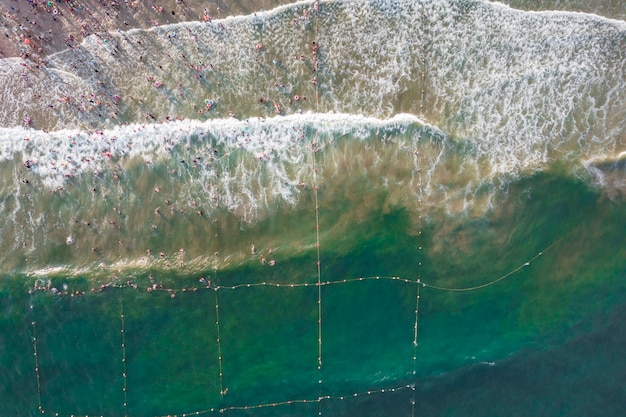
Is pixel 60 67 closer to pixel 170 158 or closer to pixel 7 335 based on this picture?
pixel 170 158

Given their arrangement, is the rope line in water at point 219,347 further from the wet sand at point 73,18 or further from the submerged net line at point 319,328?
the wet sand at point 73,18

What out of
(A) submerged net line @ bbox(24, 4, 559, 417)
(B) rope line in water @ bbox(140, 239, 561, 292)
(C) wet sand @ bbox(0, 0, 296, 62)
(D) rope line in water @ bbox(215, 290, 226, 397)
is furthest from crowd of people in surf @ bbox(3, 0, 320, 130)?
(D) rope line in water @ bbox(215, 290, 226, 397)

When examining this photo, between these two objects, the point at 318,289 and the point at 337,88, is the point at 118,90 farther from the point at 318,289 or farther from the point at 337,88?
the point at 318,289

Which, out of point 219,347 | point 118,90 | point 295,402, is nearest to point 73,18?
point 118,90

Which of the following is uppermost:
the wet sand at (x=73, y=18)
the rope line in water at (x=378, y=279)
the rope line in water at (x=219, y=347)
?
the wet sand at (x=73, y=18)

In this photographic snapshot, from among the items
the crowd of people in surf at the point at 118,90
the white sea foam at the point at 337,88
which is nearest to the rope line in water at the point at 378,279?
the white sea foam at the point at 337,88
